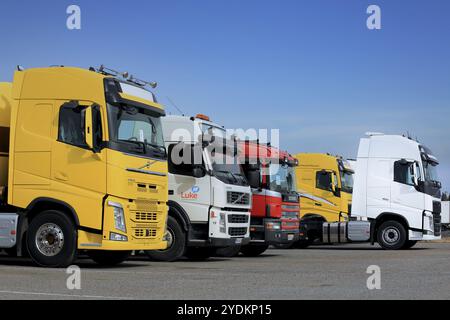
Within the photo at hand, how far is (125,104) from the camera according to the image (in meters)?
14.1

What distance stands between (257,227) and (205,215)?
127 inches

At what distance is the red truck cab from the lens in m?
19.6

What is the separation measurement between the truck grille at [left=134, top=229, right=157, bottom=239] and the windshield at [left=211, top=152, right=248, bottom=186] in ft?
8.83

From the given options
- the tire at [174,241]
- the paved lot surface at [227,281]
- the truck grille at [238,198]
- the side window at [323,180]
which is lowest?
the paved lot surface at [227,281]

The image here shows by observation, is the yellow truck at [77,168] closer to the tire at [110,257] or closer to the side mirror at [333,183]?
the tire at [110,257]

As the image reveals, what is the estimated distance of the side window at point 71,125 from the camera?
540 inches

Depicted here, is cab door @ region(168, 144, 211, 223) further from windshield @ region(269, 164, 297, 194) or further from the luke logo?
windshield @ region(269, 164, 297, 194)

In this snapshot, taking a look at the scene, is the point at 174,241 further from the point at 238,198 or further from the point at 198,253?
the point at 198,253

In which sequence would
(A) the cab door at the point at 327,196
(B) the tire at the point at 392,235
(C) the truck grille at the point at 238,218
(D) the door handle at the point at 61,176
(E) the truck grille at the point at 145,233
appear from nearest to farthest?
(D) the door handle at the point at 61,176, (E) the truck grille at the point at 145,233, (C) the truck grille at the point at 238,218, (B) the tire at the point at 392,235, (A) the cab door at the point at 327,196

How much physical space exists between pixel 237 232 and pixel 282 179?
372 cm

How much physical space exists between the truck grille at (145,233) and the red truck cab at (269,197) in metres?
5.07

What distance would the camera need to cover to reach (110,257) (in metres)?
15.7

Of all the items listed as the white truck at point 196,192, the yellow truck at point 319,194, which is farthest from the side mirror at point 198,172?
the yellow truck at point 319,194
